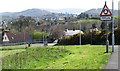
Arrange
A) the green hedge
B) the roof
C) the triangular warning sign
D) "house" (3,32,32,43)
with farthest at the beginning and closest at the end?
the roof < "house" (3,32,32,43) < the green hedge < the triangular warning sign

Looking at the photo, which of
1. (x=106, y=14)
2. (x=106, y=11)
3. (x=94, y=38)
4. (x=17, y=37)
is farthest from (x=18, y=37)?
(x=106, y=11)

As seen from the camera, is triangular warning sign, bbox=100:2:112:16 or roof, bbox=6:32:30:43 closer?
triangular warning sign, bbox=100:2:112:16

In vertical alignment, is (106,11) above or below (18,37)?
above

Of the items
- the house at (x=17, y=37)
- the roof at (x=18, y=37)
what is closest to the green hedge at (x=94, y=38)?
the house at (x=17, y=37)

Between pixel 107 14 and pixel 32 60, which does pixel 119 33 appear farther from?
pixel 32 60

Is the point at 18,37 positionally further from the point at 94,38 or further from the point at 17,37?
the point at 94,38

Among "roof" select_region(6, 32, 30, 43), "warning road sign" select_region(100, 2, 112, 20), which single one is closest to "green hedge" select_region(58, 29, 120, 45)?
"warning road sign" select_region(100, 2, 112, 20)

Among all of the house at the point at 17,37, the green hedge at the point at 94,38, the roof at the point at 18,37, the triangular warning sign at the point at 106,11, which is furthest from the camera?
the roof at the point at 18,37

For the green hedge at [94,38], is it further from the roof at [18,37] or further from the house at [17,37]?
the roof at [18,37]

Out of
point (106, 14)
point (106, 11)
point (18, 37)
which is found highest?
point (106, 11)

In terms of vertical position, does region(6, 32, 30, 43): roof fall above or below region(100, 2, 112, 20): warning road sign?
below

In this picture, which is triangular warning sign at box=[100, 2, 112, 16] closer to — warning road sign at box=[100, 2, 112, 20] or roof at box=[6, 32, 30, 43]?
warning road sign at box=[100, 2, 112, 20]

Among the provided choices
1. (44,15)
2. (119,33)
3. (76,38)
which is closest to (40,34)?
(76,38)

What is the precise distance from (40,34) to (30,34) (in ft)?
10.6
